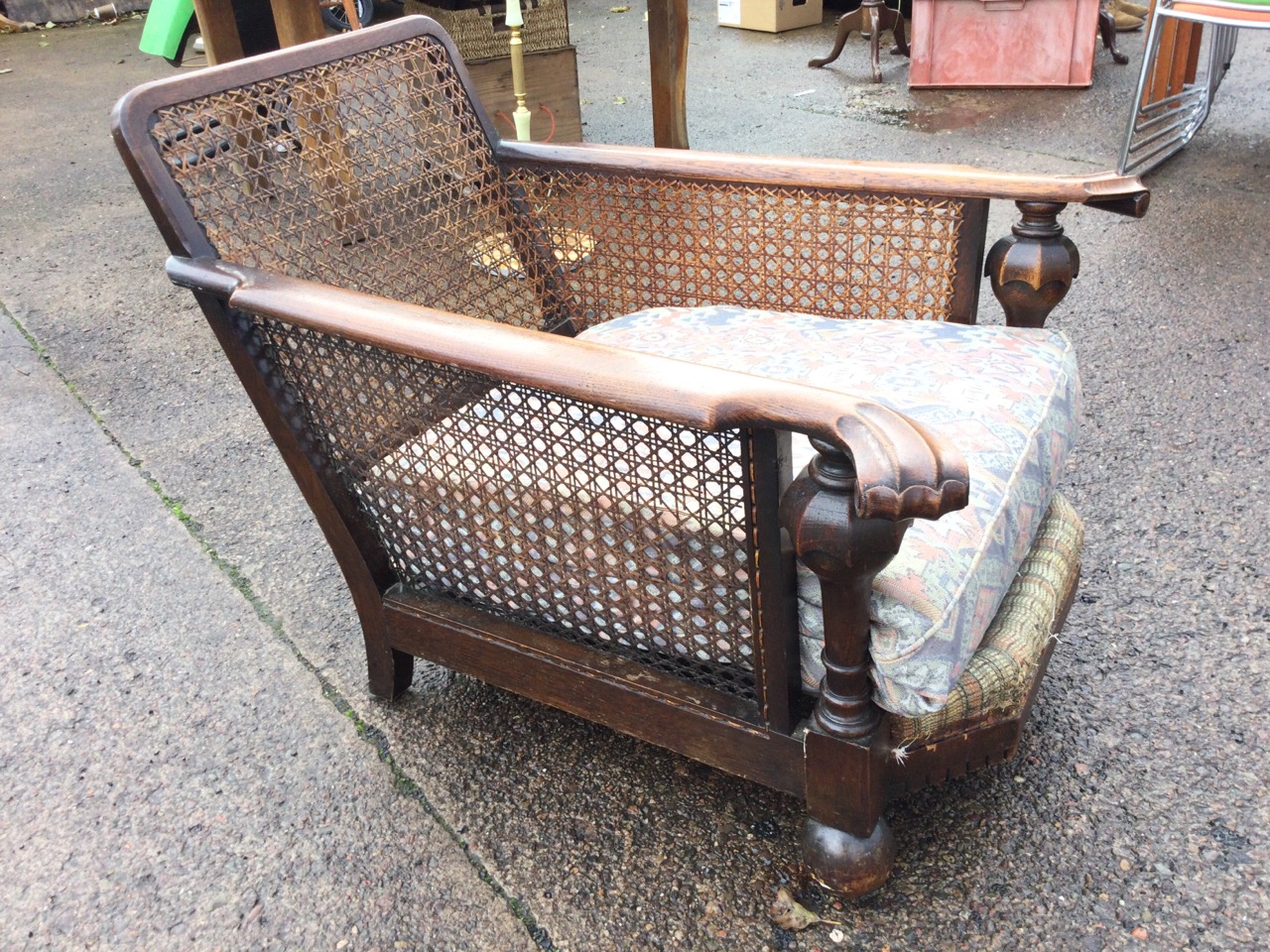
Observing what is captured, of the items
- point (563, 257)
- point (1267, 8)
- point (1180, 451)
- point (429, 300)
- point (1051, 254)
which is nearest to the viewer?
point (1051, 254)

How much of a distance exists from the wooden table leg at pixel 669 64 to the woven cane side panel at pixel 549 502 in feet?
7.59

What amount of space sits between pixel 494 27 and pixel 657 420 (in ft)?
9.34

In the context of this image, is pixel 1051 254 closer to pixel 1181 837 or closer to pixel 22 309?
pixel 1181 837

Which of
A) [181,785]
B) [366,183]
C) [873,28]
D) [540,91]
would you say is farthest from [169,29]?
[181,785]

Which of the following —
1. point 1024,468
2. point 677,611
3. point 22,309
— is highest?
point 1024,468

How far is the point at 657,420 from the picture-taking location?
1066 mm

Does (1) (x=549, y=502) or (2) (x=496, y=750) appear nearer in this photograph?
(1) (x=549, y=502)

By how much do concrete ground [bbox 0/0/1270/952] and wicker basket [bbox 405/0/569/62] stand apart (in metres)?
1.38

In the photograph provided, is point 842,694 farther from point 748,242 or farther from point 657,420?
point 748,242

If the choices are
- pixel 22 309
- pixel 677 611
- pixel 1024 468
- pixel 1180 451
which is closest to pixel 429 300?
pixel 677 611

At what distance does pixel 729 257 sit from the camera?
5.68 feet

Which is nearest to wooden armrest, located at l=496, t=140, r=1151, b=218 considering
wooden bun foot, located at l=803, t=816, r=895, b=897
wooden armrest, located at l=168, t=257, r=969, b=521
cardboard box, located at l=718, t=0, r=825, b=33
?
wooden armrest, located at l=168, t=257, r=969, b=521

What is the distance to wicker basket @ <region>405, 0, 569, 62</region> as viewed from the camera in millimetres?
3410

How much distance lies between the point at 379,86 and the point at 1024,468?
40.6 inches
